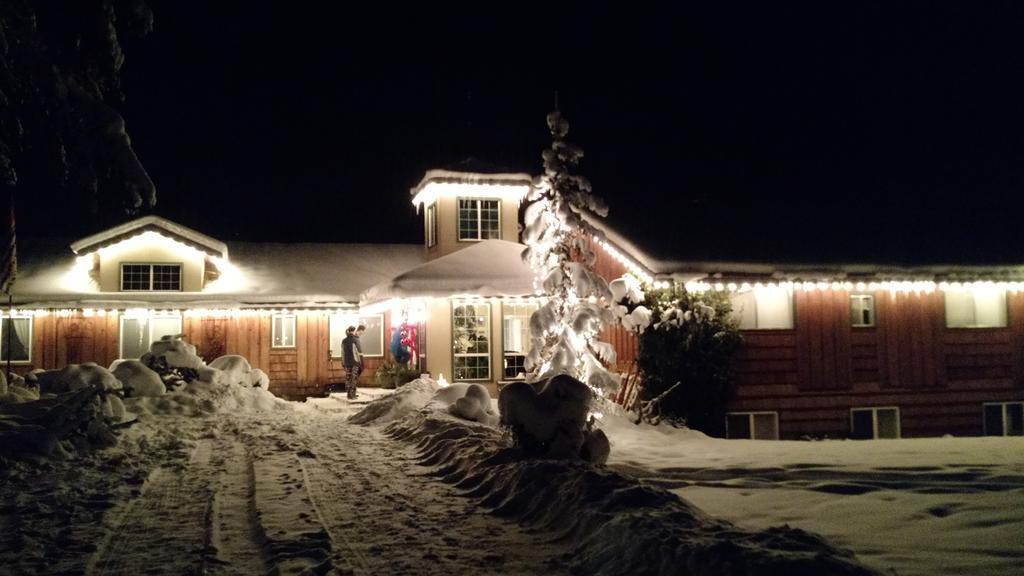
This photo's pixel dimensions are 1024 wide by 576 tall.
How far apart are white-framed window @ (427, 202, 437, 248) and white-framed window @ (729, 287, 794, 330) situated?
38.4 feet

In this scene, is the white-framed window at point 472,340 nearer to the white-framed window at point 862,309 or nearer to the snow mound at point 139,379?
the snow mound at point 139,379

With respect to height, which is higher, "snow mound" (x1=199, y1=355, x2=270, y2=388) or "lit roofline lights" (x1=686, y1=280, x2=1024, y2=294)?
"lit roofline lights" (x1=686, y1=280, x2=1024, y2=294)

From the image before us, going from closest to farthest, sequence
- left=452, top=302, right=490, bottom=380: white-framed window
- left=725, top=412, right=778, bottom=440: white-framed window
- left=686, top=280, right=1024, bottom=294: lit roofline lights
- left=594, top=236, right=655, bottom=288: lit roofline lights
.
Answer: left=686, top=280, right=1024, bottom=294: lit roofline lights
left=594, top=236, right=655, bottom=288: lit roofline lights
left=725, top=412, right=778, bottom=440: white-framed window
left=452, top=302, right=490, bottom=380: white-framed window

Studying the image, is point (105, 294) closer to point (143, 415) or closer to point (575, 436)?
point (143, 415)

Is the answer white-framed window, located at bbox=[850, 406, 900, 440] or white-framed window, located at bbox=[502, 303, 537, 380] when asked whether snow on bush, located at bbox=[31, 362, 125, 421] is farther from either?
white-framed window, located at bbox=[850, 406, 900, 440]

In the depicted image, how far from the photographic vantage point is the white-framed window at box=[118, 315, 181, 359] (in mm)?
27078

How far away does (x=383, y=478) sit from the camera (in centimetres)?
998

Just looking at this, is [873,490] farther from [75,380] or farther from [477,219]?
[477,219]

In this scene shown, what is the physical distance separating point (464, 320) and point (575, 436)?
13.5m

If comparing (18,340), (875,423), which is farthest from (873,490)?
(18,340)

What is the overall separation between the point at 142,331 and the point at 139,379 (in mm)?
9455

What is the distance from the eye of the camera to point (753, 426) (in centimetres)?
1727

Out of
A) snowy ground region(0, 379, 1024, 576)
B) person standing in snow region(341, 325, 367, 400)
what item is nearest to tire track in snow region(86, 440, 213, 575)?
snowy ground region(0, 379, 1024, 576)

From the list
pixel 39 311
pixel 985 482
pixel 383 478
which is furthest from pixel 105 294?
pixel 985 482
